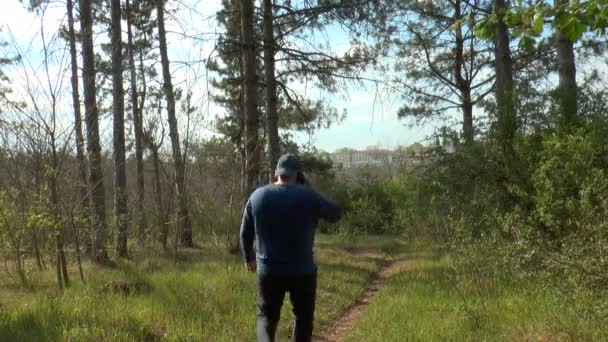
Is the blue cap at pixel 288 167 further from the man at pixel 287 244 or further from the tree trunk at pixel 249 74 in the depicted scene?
the tree trunk at pixel 249 74

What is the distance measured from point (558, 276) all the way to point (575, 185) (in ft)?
7.69

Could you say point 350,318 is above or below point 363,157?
below

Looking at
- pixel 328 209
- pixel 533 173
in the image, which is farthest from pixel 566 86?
pixel 328 209

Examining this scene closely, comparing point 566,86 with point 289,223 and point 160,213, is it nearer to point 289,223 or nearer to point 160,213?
point 289,223

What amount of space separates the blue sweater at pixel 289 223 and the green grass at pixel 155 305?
61.8 inches

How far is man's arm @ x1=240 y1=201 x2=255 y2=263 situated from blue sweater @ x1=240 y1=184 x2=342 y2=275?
8.5 inches

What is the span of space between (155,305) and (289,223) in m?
2.97

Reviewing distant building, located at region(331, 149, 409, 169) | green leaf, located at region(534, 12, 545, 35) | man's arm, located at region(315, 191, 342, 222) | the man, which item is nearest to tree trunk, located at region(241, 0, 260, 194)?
the man

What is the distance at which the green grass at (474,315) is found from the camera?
5.09 m

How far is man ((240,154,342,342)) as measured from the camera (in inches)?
174

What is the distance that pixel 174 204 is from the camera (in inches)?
→ 481

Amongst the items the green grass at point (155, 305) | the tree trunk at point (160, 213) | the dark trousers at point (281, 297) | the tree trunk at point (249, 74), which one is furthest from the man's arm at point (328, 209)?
the tree trunk at point (160, 213)

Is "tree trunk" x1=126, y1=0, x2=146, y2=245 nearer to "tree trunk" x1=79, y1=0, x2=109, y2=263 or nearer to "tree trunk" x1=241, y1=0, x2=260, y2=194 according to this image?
"tree trunk" x1=79, y1=0, x2=109, y2=263

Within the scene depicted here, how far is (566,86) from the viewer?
8.78 m
